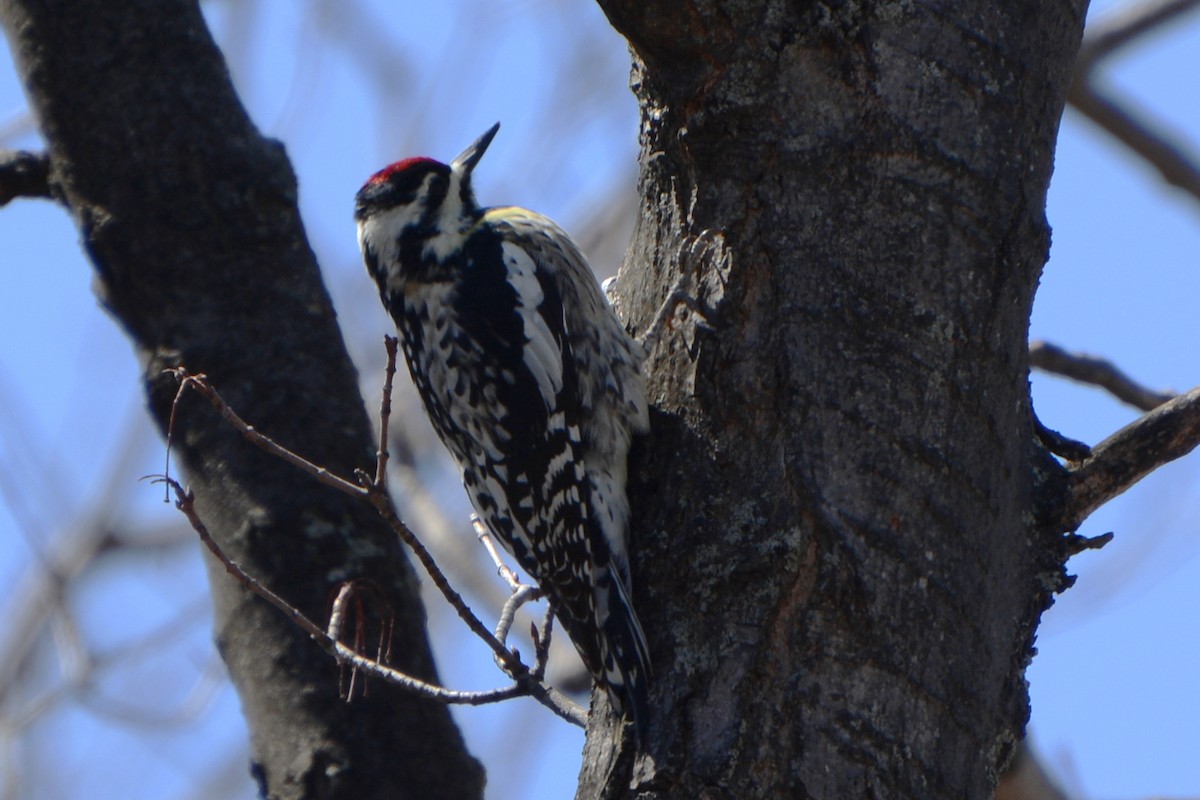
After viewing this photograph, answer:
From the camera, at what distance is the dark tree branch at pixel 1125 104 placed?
3838 mm

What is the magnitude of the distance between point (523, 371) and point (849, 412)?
1.00 m

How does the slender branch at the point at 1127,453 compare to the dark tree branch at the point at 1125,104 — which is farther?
the dark tree branch at the point at 1125,104

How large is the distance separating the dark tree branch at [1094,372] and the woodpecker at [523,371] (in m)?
0.95

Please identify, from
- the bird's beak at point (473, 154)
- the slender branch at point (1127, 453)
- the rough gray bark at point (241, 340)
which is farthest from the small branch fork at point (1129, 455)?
the bird's beak at point (473, 154)

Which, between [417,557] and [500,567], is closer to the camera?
[417,557]

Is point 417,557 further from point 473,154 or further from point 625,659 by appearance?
point 473,154

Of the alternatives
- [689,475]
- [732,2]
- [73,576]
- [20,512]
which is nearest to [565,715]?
[689,475]

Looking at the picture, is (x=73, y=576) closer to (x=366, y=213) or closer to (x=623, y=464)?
(x=366, y=213)

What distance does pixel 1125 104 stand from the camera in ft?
12.9

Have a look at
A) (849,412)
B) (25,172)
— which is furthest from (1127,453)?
(25,172)

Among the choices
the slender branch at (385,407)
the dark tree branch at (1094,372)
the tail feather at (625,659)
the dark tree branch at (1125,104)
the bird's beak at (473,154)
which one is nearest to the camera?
the slender branch at (385,407)

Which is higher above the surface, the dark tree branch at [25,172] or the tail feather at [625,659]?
the dark tree branch at [25,172]

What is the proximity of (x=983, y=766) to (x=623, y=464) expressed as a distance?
0.80 metres

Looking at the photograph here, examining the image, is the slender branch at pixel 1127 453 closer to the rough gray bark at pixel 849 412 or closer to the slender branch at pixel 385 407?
the rough gray bark at pixel 849 412
